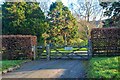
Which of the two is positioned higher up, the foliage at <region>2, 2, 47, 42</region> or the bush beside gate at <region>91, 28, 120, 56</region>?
the foliage at <region>2, 2, 47, 42</region>

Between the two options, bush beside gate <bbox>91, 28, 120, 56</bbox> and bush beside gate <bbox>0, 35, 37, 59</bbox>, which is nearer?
bush beside gate <bbox>91, 28, 120, 56</bbox>

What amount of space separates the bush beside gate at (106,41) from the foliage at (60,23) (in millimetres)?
11340

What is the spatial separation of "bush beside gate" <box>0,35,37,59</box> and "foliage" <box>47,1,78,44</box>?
1008cm

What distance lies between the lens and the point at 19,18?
20203mm

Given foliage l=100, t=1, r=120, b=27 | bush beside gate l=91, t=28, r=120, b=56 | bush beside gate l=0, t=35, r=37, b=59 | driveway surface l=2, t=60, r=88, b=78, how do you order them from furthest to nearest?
foliage l=100, t=1, r=120, b=27, bush beside gate l=0, t=35, r=37, b=59, bush beside gate l=91, t=28, r=120, b=56, driveway surface l=2, t=60, r=88, b=78

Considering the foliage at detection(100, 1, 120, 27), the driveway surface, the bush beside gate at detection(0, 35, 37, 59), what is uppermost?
the foliage at detection(100, 1, 120, 27)

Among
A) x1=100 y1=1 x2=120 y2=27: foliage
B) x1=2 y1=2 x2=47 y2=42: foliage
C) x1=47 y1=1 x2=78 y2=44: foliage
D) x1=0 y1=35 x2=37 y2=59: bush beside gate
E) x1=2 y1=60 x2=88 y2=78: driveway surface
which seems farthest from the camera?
x1=47 y1=1 x2=78 y2=44: foliage

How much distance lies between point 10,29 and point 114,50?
8.79 meters

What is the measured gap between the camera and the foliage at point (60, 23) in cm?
2641

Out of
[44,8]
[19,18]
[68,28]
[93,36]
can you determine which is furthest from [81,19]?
[93,36]

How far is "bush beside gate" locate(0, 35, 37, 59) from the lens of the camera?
1516cm

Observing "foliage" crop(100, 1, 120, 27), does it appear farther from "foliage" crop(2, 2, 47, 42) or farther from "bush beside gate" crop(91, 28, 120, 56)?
"foliage" crop(2, 2, 47, 42)

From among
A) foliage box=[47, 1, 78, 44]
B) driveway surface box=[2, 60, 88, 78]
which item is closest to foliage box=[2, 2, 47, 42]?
foliage box=[47, 1, 78, 44]

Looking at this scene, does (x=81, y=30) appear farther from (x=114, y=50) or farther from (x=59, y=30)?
(x=114, y=50)
